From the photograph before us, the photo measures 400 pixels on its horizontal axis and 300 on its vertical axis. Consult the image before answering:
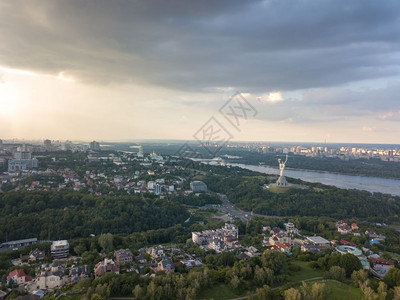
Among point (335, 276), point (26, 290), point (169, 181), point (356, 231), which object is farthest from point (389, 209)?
point (26, 290)

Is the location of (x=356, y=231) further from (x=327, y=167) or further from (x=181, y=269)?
(x=327, y=167)

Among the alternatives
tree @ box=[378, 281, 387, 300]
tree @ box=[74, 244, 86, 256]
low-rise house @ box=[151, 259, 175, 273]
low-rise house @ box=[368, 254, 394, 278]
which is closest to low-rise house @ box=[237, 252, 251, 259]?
low-rise house @ box=[151, 259, 175, 273]

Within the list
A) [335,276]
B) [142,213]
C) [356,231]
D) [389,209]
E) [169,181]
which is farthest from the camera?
[169,181]

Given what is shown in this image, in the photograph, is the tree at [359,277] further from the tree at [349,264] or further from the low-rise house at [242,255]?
the low-rise house at [242,255]

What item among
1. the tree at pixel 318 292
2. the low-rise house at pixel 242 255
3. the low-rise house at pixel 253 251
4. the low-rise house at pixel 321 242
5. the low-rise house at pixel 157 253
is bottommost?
the low-rise house at pixel 157 253

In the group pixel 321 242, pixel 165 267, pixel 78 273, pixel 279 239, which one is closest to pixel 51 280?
pixel 78 273

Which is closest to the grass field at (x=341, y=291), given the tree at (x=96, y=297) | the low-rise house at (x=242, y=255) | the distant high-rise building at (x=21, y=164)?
the low-rise house at (x=242, y=255)
